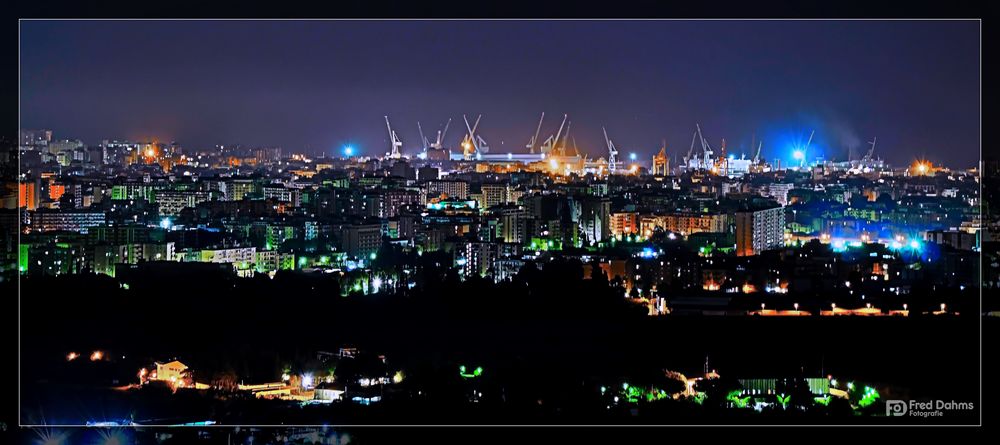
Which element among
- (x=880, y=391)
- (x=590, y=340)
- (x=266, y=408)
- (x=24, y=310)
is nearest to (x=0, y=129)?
(x=24, y=310)

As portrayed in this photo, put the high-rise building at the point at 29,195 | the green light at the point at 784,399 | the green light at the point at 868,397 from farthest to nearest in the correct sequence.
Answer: the high-rise building at the point at 29,195 → the green light at the point at 784,399 → the green light at the point at 868,397

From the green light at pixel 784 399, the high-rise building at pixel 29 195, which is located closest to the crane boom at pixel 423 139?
the high-rise building at pixel 29 195

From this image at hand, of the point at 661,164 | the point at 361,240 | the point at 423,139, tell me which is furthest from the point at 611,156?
the point at 361,240

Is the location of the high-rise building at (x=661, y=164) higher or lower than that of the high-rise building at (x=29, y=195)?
higher

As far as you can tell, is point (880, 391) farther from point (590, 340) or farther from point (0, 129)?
point (0, 129)

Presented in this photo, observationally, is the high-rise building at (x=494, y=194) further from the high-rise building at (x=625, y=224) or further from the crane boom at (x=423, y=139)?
the crane boom at (x=423, y=139)

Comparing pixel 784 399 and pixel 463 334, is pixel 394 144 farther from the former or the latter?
pixel 784 399

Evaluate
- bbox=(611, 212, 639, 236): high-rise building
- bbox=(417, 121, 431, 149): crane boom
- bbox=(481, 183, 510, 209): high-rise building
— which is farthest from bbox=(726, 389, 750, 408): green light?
bbox=(481, 183, 510, 209): high-rise building

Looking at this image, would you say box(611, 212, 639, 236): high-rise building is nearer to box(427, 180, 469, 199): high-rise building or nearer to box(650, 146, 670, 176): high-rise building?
box(650, 146, 670, 176): high-rise building

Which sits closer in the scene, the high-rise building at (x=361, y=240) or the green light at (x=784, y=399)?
the green light at (x=784, y=399)
